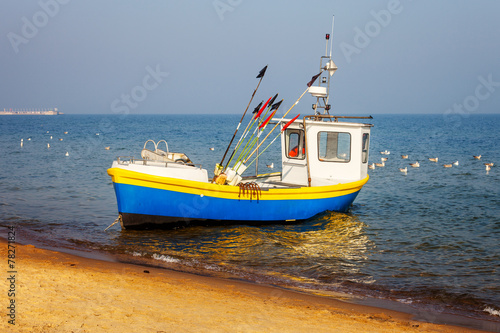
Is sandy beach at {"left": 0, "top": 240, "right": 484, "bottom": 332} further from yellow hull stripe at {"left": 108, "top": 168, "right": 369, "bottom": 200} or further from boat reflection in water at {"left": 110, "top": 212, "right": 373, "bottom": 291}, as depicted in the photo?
yellow hull stripe at {"left": 108, "top": 168, "right": 369, "bottom": 200}

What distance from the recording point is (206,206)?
1266 centimetres

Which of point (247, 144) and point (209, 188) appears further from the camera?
point (247, 144)

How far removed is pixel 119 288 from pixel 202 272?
2.24m

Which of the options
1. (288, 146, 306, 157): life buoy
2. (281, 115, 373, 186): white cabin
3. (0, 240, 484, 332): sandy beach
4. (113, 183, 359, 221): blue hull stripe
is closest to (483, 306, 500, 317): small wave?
(0, 240, 484, 332): sandy beach

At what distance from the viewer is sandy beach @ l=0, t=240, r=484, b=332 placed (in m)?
6.14

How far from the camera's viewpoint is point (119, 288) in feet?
25.6

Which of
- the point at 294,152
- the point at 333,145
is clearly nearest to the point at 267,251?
the point at 294,152

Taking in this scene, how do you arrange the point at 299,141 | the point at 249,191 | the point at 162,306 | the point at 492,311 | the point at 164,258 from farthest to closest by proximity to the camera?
1. the point at 299,141
2. the point at 249,191
3. the point at 164,258
4. the point at 492,311
5. the point at 162,306

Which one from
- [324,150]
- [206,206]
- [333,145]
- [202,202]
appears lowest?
[206,206]

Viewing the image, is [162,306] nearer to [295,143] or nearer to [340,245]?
[340,245]

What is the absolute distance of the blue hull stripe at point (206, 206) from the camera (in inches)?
472

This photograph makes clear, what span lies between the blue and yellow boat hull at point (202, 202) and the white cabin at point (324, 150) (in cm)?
107

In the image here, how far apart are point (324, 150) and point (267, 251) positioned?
4.87 metres

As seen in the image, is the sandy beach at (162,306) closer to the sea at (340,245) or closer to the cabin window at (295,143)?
the sea at (340,245)
